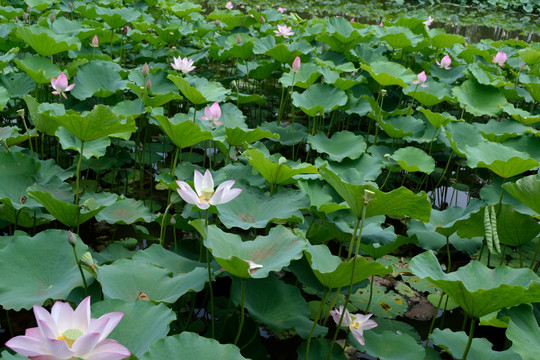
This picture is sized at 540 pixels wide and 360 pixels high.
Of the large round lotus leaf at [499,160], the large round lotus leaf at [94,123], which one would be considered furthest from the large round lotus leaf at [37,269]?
the large round lotus leaf at [499,160]

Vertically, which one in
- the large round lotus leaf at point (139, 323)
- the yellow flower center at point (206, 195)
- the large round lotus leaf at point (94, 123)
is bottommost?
the large round lotus leaf at point (139, 323)

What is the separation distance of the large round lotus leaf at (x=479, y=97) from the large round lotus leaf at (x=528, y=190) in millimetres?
1494

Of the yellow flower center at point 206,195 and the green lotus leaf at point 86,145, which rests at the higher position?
the yellow flower center at point 206,195

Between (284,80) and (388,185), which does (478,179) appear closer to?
(388,185)

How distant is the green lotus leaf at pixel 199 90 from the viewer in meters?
2.52

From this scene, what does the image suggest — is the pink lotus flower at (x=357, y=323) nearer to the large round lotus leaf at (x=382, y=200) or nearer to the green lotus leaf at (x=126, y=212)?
the large round lotus leaf at (x=382, y=200)

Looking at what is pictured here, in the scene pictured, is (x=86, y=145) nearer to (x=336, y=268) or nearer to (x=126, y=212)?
(x=126, y=212)

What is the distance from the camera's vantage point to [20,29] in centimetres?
290

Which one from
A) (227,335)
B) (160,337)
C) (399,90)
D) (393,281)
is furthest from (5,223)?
(399,90)

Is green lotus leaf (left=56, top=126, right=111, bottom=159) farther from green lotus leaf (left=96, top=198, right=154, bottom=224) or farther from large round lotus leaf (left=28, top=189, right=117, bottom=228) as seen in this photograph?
large round lotus leaf (left=28, top=189, right=117, bottom=228)

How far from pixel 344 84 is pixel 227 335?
1.97m

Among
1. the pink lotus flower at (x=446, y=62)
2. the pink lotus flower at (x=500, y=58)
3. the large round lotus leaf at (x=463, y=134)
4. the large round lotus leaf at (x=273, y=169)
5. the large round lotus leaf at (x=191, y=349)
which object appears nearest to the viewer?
the large round lotus leaf at (x=191, y=349)

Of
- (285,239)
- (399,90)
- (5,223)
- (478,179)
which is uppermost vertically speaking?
(285,239)

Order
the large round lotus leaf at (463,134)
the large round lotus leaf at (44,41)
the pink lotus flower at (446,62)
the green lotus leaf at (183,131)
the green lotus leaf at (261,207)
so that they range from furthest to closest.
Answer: the pink lotus flower at (446,62) < the large round lotus leaf at (44,41) < the large round lotus leaf at (463,134) < the green lotus leaf at (183,131) < the green lotus leaf at (261,207)
